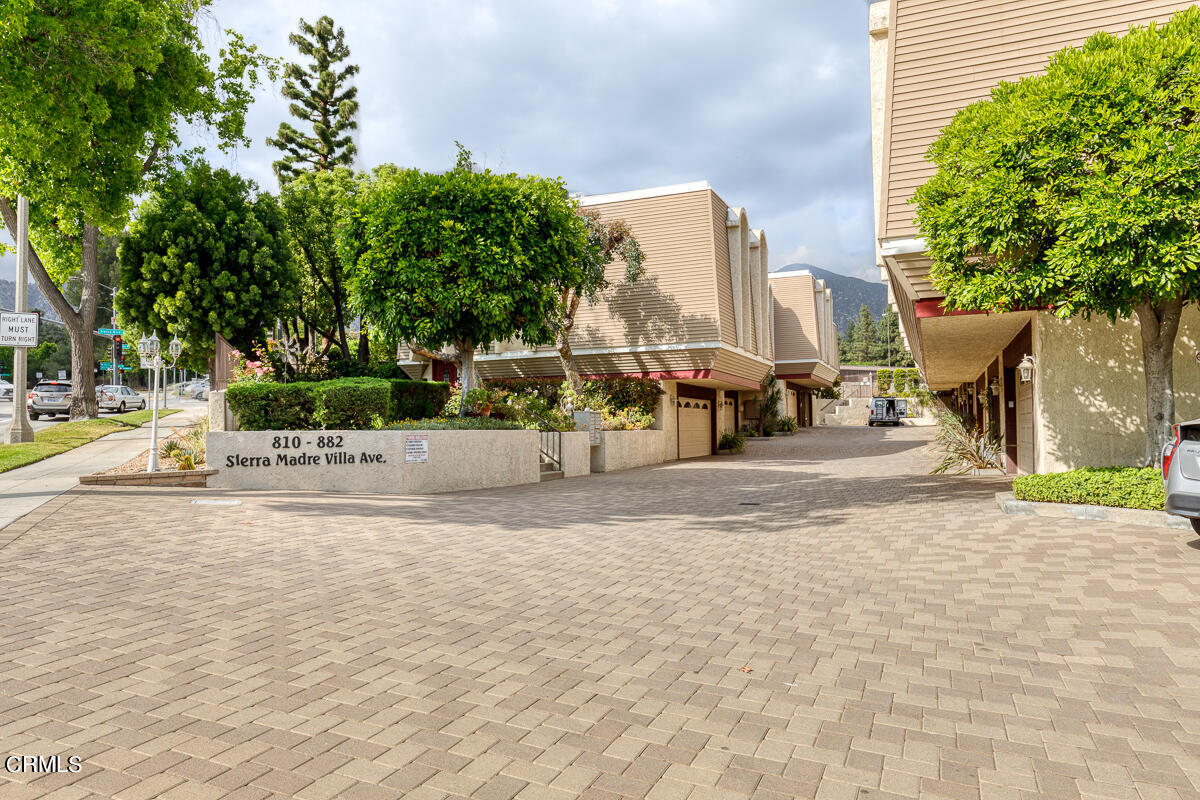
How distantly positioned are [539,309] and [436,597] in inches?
433

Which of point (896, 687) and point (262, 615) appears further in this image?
point (262, 615)

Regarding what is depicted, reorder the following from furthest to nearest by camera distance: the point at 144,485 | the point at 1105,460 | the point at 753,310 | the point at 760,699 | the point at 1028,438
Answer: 1. the point at 753,310
2. the point at 1028,438
3. the point at 144,485
4. the point at 1105,460
5. the point at 760,699

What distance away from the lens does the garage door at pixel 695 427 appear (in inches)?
1003

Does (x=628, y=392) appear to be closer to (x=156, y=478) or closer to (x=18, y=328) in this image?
(x=156, y=478)

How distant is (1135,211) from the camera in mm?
7203

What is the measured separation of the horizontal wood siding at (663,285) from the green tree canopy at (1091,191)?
530 inches

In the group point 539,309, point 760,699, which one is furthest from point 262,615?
point 539,309

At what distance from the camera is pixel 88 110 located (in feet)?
46.9

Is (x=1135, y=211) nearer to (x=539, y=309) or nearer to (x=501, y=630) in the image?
(x=501, y=630)

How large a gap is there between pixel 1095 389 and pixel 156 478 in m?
15.1

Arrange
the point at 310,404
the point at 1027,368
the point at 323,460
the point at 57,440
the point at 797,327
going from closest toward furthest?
1. the point at 1027,368
2. the point at 323,460
3. the point at 310,404
4. the point at 57,440
5. the point at 797,327

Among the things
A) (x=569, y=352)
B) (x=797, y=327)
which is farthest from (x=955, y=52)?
(x=797, y=327)

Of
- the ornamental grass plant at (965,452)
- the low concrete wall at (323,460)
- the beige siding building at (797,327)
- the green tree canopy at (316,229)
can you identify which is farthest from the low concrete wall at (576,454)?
the beige siding building at (797,327)

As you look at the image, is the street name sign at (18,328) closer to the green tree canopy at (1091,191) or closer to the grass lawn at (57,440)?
the grass lawn at (57,440)
